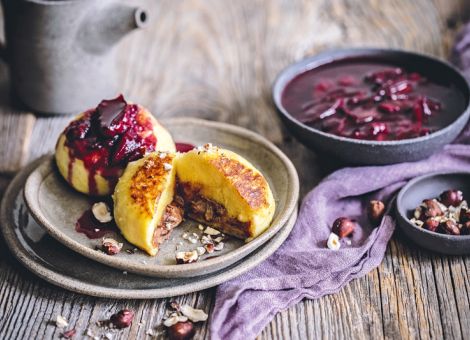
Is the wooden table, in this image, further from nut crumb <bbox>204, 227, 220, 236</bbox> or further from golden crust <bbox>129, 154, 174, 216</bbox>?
golden crust <bbox>129, 154, 174, 216</bbox>

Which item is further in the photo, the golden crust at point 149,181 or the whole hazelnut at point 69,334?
the golden crust at point 149,181

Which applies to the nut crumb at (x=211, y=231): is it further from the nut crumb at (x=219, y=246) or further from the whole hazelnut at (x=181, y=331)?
the whole hazelnut at (x=181, y=331)

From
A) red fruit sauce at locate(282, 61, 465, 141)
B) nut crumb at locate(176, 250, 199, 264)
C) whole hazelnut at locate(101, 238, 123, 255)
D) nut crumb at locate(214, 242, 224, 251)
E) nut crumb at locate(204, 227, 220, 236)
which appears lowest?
nut crumb at locate(204, 227, 220, 236)

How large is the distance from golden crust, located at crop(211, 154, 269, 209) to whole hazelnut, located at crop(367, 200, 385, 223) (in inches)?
19.6

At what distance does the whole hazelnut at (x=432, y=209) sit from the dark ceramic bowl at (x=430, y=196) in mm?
→ 77

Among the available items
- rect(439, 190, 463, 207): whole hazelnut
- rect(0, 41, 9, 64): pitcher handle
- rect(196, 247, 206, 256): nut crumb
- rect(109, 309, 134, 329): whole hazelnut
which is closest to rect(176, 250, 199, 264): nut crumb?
rect(196, 247, 206, 256): nut crumb

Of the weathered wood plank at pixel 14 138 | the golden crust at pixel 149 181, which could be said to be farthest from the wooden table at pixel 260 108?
the golden crust at pixel 149 181

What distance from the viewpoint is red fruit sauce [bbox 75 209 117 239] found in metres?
2.58

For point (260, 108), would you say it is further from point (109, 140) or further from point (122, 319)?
point (122, 319)

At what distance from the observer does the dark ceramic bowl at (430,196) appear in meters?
2.52

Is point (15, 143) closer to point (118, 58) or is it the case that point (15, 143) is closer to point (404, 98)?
point (118, 58)

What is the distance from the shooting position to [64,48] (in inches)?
130

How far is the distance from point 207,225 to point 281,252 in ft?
0.99

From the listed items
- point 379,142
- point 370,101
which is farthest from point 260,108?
point 379,142
